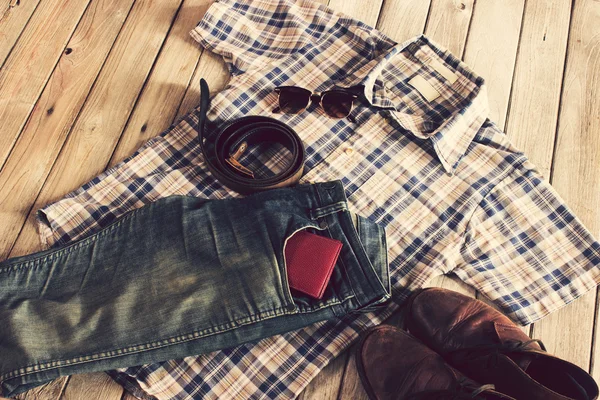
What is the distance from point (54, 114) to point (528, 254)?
1461mm

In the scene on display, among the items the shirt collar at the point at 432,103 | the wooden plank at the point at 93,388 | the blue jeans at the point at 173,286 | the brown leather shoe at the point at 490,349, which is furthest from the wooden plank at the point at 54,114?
the brown leather shoe at the point at 490,349

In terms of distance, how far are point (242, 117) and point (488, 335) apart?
0.86 meters

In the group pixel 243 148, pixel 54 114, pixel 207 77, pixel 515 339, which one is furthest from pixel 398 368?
pixel 54 114

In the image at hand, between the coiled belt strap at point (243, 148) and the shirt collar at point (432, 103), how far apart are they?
270mm

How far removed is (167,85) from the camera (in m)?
1.53

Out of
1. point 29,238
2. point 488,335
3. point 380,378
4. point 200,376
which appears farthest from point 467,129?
point 29,238

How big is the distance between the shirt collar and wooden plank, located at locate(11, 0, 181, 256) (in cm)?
73

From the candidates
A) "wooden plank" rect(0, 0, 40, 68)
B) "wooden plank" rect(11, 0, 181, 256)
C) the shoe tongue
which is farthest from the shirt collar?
"wooden plank" rect(0, 0, 40, 68)

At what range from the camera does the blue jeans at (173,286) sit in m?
1.08

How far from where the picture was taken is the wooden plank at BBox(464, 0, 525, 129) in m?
1.59

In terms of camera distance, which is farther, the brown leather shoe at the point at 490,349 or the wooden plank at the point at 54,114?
the wooden plank at the point at 54,114

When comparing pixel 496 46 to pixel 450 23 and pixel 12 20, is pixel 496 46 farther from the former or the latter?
pixel 12 20

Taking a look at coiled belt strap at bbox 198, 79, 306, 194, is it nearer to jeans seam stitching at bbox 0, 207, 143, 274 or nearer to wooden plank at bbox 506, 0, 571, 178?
jeans seam stitching at bbox 0, 207, 143, 274

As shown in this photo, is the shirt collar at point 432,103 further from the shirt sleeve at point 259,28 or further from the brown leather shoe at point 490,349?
the brown leather shoe at point 490,349
